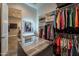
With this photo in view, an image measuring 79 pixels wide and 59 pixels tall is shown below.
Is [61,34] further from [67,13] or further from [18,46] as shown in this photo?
[18,46]

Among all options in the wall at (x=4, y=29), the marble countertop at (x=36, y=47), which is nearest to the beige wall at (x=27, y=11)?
the wall at (x=4, y=29)

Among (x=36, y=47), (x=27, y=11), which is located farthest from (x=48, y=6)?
Result: (x=36, y=47)

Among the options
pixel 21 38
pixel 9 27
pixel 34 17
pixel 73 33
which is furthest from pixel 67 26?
pixel 9 27

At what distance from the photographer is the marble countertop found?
1.57m

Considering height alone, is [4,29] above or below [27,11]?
below

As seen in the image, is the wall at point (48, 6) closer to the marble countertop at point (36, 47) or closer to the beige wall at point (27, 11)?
the beige wall at point (27, 11)

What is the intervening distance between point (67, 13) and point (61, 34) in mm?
291

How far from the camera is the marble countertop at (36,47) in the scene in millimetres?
1574

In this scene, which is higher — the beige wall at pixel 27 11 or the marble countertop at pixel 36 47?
the beige wall at pixel 27 11

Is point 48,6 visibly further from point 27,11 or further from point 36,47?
point 36,47

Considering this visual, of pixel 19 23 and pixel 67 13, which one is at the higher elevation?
pixel 67 13

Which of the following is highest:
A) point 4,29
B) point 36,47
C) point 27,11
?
point 27,11

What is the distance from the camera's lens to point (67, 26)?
1.55 meters

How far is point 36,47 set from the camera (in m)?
1.60
